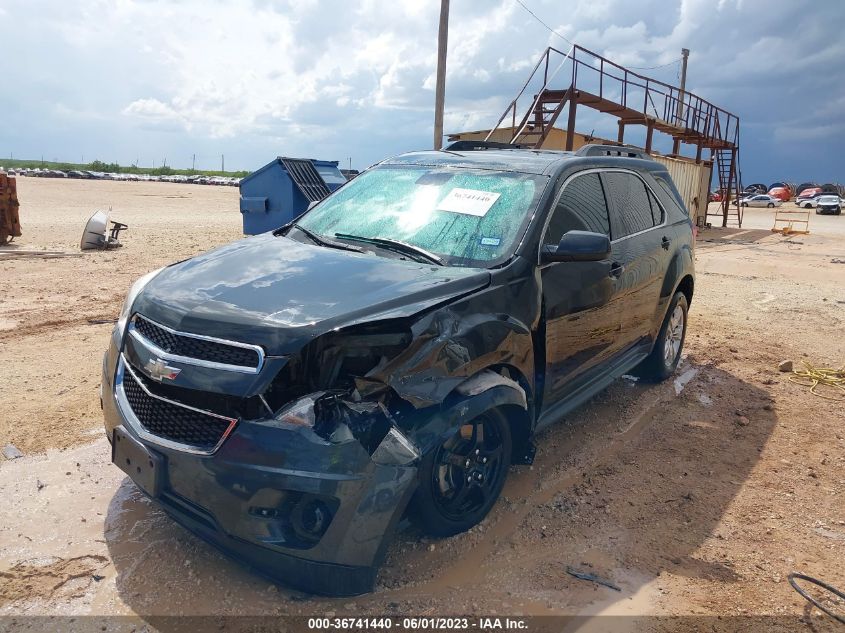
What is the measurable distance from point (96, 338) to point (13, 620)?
13.1 ft

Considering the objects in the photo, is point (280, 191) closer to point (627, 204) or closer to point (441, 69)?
point (441, 69)

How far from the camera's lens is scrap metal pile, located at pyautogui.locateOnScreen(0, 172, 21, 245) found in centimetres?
1223

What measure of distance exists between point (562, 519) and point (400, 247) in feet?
5.41

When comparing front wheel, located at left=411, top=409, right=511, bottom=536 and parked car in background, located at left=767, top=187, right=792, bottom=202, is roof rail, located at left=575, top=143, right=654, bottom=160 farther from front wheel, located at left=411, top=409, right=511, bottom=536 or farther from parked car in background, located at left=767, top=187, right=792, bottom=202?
parked car in background, located at left=767, top=187, right=792, bottom=202

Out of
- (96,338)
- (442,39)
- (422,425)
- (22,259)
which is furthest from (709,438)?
(442,39)

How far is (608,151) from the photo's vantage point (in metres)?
4.69

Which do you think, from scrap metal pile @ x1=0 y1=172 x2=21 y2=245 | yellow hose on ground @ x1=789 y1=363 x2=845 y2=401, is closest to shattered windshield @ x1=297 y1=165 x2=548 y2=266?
yellow hose on ground @ x1=789 y1=363 x2=845 y2=401

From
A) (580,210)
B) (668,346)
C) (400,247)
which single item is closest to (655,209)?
(668,346)

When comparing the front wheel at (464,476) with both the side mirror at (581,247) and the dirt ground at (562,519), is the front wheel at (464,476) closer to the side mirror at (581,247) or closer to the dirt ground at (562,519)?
the dirt ground at (562,519)

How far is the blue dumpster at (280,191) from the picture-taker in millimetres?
11438

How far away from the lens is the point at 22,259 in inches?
420

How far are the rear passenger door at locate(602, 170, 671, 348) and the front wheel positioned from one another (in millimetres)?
1626

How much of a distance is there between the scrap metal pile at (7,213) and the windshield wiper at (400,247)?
11.5 m

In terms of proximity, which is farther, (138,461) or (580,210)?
(580,210)
